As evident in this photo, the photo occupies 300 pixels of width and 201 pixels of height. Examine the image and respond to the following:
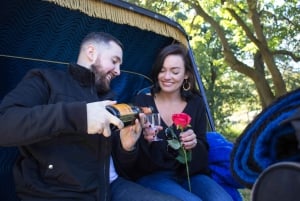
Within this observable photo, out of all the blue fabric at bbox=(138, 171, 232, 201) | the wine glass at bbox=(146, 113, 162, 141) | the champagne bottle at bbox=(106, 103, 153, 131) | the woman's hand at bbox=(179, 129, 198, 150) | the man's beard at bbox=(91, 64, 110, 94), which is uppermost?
the man's beard at bbox=(91, 64, 110, 94)

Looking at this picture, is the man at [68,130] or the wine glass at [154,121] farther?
the wine glass at [154,121]

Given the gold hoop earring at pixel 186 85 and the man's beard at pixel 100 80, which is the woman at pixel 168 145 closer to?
the gold hoop earring at pixel 186 85

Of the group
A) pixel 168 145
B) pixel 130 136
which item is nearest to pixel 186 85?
pixel 168 145

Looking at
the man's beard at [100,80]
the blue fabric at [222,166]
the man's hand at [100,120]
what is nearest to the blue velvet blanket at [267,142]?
the man's hand at [100,120]

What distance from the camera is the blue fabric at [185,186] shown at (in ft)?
7.71

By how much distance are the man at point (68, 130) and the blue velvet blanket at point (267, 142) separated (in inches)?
21.7

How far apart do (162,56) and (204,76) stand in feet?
51.7

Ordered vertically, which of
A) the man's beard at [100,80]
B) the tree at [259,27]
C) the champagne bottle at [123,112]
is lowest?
the champagne bottle at [123,112]

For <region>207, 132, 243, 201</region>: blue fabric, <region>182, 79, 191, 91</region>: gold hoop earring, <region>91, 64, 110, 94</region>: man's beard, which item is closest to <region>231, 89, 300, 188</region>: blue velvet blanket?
<region>91, 64, 110, 94</region>: man's beard

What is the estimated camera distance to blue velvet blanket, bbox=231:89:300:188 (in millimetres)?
998

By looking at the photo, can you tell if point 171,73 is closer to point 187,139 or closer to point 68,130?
point 187,139

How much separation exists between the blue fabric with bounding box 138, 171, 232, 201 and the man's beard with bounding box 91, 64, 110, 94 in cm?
66

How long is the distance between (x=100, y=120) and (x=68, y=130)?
0.53ft

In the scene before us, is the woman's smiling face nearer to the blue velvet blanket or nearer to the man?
the man
